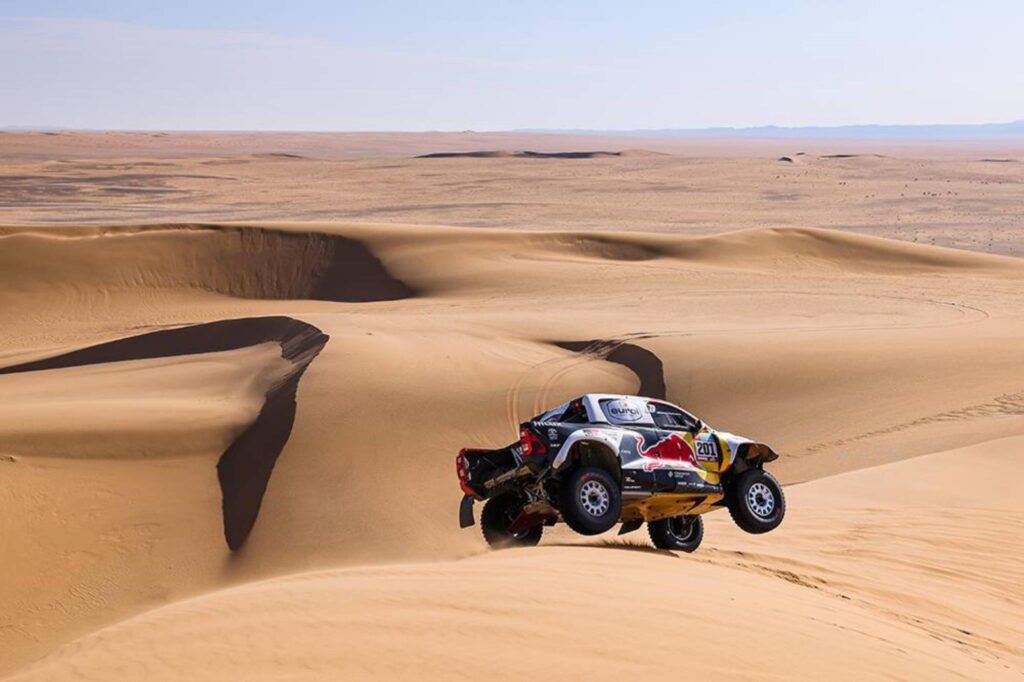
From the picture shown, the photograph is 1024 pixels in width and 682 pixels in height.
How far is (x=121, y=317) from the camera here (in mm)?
35281

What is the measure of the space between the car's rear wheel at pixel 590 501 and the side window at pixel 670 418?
35.7 inches

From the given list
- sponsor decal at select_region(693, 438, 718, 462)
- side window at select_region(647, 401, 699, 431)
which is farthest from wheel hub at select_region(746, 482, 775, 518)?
side window at select_region(647, 401, 699, 431)

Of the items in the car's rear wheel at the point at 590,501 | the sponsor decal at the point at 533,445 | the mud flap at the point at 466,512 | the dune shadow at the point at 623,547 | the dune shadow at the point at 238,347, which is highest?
the sponsor decal at the point at 533,445

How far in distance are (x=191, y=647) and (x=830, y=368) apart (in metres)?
16.0

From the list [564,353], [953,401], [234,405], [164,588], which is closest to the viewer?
[164,588]

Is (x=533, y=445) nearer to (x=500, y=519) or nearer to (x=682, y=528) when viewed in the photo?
(x=500, y=519)

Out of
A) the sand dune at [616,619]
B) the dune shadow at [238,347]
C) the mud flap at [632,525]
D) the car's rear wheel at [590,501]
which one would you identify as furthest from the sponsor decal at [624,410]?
the dune shadow at [238,347]

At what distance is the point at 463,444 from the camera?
719 inches

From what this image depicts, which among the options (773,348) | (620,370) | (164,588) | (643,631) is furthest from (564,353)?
(643,631)

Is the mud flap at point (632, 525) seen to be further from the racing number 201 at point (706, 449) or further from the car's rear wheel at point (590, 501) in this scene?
the car's rear wheel at point (590, 501)

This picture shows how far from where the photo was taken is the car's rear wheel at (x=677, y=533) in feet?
39.1

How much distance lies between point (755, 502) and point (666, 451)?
109cm

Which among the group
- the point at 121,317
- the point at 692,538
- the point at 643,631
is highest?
the point at 643,631

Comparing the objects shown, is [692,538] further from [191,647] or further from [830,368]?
[830,368]
